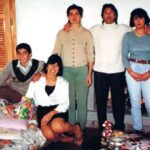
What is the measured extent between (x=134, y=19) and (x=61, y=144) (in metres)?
1.49

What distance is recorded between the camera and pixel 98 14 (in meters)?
4.12

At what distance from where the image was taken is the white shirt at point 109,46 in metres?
3.49

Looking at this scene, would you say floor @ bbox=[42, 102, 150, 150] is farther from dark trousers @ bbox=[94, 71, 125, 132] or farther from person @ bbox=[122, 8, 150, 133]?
person @ bbox=[122, 8, 150, 133]

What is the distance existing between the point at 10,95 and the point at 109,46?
1146mm

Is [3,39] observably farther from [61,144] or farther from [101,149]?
[101,149]

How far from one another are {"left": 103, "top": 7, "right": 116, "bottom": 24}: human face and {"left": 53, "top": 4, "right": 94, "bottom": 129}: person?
24 centimetres

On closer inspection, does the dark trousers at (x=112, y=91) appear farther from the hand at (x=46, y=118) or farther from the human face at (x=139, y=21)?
the hand at (x=46, y=118)

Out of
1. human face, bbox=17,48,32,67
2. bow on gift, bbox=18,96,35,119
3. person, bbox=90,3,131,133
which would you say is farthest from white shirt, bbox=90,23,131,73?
bow on gift, bbox=18,96,35,119

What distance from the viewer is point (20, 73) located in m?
3.57

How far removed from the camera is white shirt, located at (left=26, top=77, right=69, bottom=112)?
3363 mm

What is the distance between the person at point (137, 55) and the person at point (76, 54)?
1.27 ft

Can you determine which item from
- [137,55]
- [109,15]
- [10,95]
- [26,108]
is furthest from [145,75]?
[10,95]

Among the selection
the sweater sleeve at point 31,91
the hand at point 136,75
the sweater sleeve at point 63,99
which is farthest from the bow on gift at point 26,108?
the hand at point 136,75

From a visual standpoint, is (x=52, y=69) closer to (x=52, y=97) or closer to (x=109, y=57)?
(x=52, y=97)
